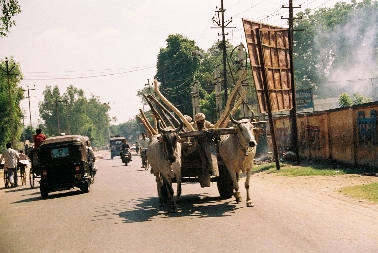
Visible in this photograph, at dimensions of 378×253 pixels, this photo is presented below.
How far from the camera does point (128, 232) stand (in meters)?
9.45

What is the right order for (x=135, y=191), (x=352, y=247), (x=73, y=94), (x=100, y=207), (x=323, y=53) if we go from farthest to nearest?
(x=73, y=94) < (x=323, y=53) < (x=135, y=191) < (x=100, y=207) < (x=352, y=247)

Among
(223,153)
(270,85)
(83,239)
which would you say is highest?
(270,85)

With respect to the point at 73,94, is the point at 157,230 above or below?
below

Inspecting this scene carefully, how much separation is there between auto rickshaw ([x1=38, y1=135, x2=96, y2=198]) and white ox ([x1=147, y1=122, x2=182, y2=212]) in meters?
5.61

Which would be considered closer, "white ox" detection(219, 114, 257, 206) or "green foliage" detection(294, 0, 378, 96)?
"white ox" detection(219, 114, 257, 206)

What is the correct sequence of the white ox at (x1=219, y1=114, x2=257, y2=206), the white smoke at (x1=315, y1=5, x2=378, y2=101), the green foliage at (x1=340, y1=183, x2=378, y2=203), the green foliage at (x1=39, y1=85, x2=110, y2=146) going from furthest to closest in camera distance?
the green foliage at (x1=39, y1=85, x2=110, y2=146) → the white smoke at (x1=315, y1=5, x2=378, y2=101) → the green foliage at (x1=340, y1=183, x2=378, y2=203) → the white ox at (x1=219, y1=114, x2=257, y2=206)

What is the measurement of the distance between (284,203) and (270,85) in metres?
9.42

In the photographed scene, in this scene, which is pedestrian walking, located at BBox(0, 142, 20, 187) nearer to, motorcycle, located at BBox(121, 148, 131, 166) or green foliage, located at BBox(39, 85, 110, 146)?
motorcycle, located at BBox(121, 148, 131, 166)

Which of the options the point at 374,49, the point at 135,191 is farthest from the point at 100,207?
the point at 374,49

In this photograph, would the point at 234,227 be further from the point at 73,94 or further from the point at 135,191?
the point at 73,94

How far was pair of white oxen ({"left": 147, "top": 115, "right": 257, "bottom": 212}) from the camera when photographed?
11.5 metres

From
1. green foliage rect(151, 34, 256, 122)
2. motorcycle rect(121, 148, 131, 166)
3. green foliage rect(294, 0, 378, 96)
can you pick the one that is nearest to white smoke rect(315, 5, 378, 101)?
green foliage rect(294, 0, 378, 96)

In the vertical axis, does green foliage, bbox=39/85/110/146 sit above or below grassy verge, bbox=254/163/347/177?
above

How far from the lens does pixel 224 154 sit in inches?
481
